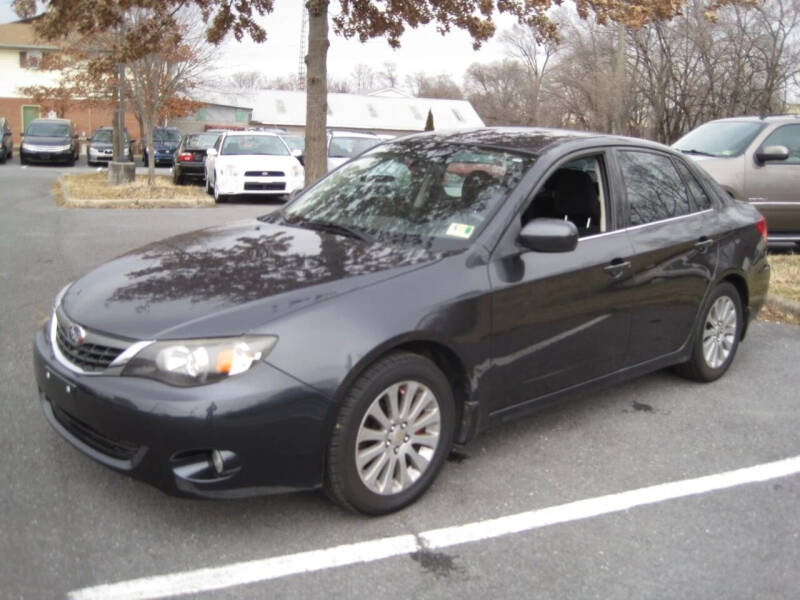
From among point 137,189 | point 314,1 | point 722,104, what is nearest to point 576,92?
point 722,104

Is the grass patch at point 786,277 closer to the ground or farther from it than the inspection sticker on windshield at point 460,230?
closer to the ground

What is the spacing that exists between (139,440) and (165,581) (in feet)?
1.71

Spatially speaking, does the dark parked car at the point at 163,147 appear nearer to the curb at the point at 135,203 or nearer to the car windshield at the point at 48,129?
the car windshield at the point at 48,129

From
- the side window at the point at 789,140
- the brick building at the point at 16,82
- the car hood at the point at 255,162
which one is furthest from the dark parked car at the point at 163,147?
the side window at the point at 789,140

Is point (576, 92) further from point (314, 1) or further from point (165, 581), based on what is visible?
point (165, 581)

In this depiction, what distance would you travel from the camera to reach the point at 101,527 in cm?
314

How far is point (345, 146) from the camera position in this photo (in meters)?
16.6

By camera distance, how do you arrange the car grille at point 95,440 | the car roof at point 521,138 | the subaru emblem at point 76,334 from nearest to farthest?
the car grille at point 95,440 → the subaru emblem at point 76,334 → the car roof at point 521,138

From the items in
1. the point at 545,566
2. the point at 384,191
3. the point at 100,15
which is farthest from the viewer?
the point at 100,15

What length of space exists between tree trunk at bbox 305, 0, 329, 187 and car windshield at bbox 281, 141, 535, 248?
4.12 metres

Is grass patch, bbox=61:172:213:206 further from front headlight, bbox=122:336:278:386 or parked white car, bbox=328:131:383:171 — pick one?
front headlight, bbox=122:336:278:386

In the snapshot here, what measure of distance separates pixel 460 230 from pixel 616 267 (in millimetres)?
964

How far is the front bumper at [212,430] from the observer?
2.87 m

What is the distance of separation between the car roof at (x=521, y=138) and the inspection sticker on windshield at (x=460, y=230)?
665 millimetres
